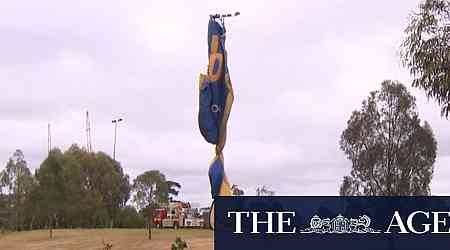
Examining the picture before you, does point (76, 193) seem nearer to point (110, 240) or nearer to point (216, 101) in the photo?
point (110, 240)

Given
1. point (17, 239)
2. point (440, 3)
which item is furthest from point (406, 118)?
point (440, 3)

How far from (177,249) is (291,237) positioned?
19.8 metres

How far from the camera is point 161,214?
6788cm

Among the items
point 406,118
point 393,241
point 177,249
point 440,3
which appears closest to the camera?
point 393,241

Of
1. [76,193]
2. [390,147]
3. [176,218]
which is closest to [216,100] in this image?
[390,147]

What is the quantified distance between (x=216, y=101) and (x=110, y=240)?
1047 inches

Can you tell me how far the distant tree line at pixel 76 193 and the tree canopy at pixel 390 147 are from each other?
2684 cm

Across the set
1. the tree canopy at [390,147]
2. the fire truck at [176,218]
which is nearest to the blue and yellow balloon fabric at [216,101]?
the tree canopy at [390,147]

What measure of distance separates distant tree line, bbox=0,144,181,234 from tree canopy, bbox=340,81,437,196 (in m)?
26.8

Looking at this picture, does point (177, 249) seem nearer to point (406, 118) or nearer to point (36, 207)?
point (406, 118)

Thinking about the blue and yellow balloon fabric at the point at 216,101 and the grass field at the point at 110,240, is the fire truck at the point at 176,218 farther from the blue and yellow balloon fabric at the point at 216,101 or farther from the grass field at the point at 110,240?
the blue and yellow balloon fabric at the point at 216,101

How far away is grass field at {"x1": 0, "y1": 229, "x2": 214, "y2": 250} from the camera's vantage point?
50.2 m

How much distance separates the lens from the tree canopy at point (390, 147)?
50125 millimetres

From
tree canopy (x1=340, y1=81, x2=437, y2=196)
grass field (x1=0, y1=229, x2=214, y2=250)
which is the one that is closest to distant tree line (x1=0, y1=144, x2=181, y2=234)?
grass field (x1=0, y1=229, x2=214, y2=250)
